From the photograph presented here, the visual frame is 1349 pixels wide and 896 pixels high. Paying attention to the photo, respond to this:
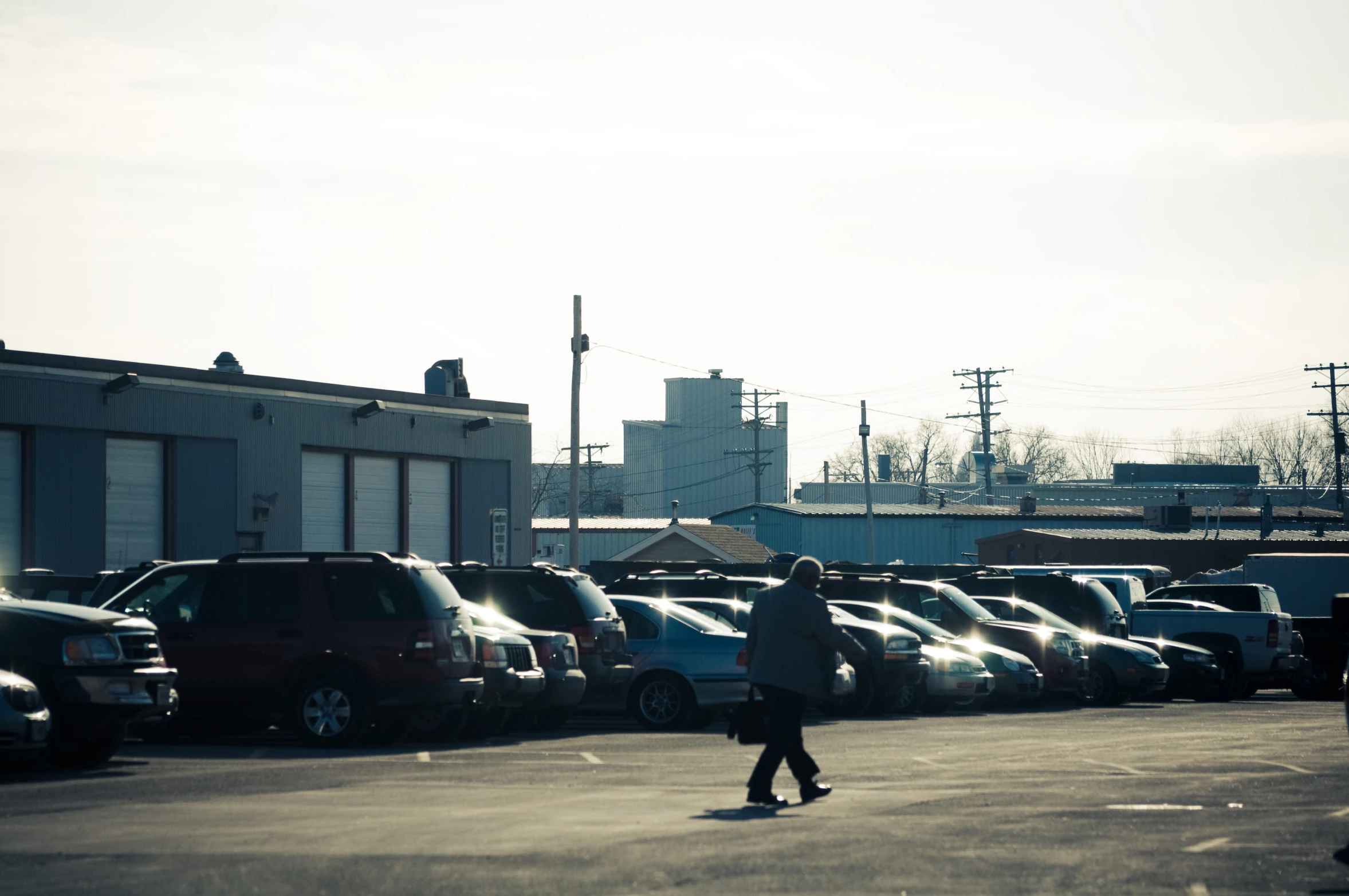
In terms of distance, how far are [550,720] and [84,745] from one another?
627cm

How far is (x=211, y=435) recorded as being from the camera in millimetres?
34344

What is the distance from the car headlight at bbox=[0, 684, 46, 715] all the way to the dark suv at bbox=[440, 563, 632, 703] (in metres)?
7.01

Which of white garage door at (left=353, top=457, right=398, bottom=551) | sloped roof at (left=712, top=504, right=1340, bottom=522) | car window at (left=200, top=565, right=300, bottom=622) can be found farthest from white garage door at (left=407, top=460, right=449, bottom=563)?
sloped roof at (left=712, top=504, right=1340, bottom=522)

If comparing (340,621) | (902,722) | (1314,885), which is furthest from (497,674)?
(1314,885)

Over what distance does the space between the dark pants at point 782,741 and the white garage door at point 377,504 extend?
26510 mm

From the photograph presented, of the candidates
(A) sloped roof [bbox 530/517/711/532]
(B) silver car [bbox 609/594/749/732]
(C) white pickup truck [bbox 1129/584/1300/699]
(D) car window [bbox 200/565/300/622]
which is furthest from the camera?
(A) sloped roof [bbox 530/517/711/532]

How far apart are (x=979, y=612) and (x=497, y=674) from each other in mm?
11177

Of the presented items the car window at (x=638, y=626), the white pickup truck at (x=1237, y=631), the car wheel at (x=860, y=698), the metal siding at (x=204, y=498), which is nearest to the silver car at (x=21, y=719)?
the car window at (x=638, y=626)

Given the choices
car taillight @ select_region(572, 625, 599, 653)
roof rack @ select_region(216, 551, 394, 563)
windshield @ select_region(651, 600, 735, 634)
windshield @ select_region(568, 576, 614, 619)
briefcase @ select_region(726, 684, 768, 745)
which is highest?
roof rack @ select_region(216, 551, 394, 563)

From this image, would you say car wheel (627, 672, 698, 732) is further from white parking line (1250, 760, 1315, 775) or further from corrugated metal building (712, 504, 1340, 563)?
corrugated metal building (712, 504, 1340, 563)

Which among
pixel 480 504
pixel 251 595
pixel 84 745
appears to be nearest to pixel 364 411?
pixel 480 504

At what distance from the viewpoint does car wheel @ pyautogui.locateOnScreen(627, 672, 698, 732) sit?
64.6ft

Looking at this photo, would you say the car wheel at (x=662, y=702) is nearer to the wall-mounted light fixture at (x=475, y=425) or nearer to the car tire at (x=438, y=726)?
the car tire at (x=438, y=726)

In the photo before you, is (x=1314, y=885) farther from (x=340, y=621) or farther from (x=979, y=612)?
(x=979, y=612)
